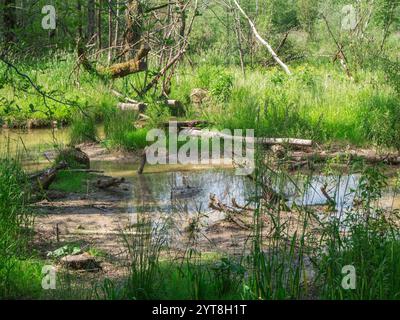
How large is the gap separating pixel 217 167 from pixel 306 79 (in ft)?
16.5

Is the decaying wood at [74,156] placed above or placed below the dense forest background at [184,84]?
below

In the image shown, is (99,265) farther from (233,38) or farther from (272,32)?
(233,38)

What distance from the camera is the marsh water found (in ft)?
26.3

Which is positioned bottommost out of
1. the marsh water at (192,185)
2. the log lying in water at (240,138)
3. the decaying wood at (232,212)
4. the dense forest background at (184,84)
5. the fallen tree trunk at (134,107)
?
the marsh water at (192,185)

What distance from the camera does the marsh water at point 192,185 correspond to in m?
8.03

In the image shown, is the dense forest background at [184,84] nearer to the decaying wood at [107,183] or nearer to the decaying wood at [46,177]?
the decaying wood at [46,177]

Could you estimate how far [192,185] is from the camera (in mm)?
9336

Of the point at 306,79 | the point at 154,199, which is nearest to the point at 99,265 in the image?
the point at 154,199

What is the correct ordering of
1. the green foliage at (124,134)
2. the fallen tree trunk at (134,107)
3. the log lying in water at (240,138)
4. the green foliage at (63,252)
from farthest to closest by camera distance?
1. the fallen tree trunk at (134,107)
2. the green foliage at (124,134)
3. the log lying in water at (240,138)
4. the green foliage at (63,252)

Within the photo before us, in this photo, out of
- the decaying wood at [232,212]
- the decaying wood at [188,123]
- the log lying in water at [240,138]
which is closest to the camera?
the decaying wood at [232,212]

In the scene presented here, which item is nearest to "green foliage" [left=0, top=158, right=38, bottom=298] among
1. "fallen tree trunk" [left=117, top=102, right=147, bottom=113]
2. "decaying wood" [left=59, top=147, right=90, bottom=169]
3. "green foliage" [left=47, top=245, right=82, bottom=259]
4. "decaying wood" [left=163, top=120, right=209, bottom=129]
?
"green foliage" [left=47, top=245, right=82, bottom=259]

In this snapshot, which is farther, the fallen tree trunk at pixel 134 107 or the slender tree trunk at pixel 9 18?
the fallen tree trunk at pixel 134 107

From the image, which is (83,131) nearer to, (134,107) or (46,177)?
(134,107)

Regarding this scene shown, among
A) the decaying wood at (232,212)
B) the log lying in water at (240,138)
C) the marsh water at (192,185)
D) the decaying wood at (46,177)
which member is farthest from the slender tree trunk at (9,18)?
the log lying in water at (240,138)
